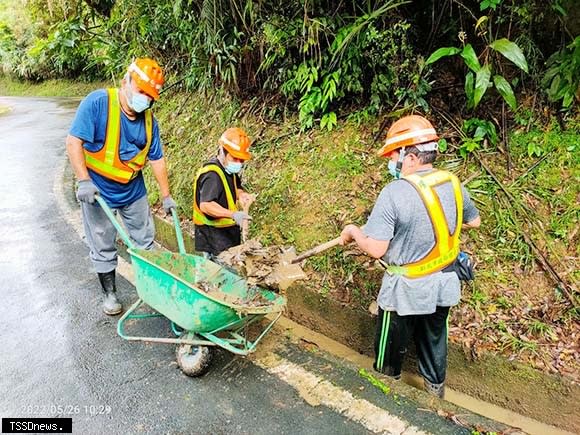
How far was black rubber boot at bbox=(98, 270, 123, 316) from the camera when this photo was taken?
419 centimetres

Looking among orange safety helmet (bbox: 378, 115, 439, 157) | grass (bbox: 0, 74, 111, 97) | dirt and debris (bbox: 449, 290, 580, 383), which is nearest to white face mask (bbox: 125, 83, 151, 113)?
orange safety helmet (bbox: 378, 115, 439, 157)

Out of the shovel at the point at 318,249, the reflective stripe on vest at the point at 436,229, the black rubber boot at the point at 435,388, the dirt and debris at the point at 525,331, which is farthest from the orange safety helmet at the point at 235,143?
the black rubber boot at the point at 435,388

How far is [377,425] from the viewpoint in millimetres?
2814

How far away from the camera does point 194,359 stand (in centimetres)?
327

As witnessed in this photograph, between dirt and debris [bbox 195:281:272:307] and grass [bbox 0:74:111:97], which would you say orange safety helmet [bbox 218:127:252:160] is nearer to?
dirt and debris [bbox 195:281:272:307]

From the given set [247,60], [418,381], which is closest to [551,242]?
[418,381]

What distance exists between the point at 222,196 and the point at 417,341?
1.90 metres

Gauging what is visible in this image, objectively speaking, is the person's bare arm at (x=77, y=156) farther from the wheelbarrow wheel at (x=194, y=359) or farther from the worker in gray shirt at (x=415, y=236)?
the worker in gray shirt at (x=415, y=236)

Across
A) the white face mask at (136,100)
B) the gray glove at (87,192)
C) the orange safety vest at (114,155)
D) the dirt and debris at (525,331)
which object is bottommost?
the dirt and debris at (525,331)

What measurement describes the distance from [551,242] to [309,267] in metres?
2.11

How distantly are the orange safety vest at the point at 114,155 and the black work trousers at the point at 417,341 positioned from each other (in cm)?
240

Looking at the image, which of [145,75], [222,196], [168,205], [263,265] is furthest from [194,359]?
[145,75]

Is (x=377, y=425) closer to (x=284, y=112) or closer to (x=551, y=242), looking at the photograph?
(x=551, y=242)

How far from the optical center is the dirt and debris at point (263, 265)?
3160 mm
